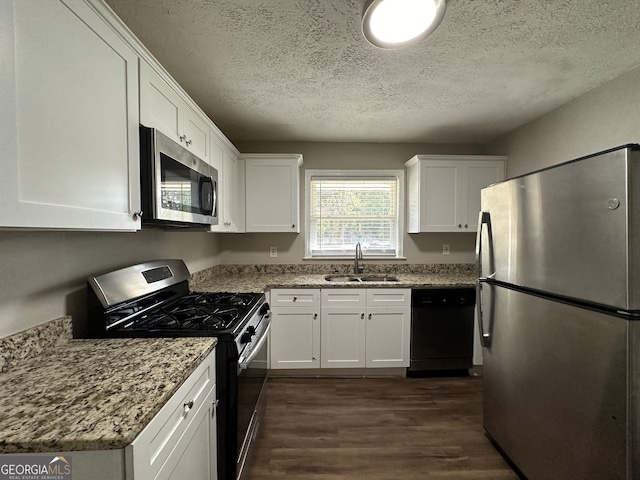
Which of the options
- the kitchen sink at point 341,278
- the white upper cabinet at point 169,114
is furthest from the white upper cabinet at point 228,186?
the kitchen sink at point 341,278

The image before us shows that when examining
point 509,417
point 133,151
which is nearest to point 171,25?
point 133,151

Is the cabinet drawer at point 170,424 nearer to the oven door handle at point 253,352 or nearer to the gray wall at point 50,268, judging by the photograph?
the oven door handle at point 253,352

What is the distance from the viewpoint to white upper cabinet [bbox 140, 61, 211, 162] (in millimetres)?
1223

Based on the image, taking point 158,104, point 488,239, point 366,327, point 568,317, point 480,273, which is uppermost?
point 158,104

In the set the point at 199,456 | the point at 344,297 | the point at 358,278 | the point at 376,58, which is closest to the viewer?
the point at 199,456

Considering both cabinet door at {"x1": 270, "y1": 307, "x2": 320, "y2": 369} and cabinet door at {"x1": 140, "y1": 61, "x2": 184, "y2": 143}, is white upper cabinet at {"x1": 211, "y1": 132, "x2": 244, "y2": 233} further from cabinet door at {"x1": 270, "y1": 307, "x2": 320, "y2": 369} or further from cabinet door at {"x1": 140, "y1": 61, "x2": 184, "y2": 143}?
cabinet door at {"x1": 270, "y1": 307, "x2": 320, "y2": 369}

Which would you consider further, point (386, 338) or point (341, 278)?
point (341, 278)

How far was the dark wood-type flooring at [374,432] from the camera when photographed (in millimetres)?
1647

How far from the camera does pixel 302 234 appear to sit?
3.26 metres

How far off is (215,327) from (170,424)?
1.68 ft

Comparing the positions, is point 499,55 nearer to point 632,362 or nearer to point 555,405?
point 632,362

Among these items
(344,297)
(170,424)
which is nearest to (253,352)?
(170,424)

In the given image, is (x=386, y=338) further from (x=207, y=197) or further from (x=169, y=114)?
(x=169, y=114)

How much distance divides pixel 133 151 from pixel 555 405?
2.22m
